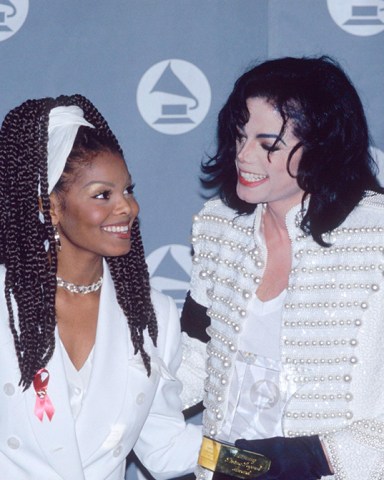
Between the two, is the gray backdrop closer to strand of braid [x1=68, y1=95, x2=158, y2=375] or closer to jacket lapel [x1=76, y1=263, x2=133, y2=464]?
strand of braid [x1=68, y1=95, x2=158, y2=375]

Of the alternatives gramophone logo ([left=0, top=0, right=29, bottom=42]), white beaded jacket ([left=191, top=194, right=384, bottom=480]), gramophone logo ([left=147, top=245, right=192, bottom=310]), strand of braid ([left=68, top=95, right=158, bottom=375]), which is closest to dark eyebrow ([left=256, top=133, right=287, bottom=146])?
white beaded jacket ([left=191, top=194, right=384, bottom=480])

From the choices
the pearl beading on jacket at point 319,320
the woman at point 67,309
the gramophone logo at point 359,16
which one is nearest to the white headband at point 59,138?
the woman at point 67,309

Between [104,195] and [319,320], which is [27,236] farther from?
[319,320]

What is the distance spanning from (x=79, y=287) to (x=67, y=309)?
2.3 inches

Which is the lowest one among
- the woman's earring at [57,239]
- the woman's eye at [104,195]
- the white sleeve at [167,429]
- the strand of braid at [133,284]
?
the white sleeve at [167,429]

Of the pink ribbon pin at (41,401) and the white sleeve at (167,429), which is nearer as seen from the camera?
the pink ribbon pin at (41,401)

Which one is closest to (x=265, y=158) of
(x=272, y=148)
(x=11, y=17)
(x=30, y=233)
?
(x=272, y=148)

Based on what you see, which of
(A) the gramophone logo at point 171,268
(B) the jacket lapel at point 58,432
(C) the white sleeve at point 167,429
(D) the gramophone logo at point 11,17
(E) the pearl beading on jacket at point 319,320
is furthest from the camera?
(A) the gramophone logo at point 171,268

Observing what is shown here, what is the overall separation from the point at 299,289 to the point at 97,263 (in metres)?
0.47

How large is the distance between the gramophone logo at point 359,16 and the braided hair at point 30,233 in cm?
106

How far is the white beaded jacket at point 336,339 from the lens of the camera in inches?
81.7

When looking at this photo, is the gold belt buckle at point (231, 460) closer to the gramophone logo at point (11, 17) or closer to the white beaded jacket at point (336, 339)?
the white beaded jacket at point (336, 339)

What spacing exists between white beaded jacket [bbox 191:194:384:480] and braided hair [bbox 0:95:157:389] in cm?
33

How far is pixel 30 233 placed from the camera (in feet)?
6.82
